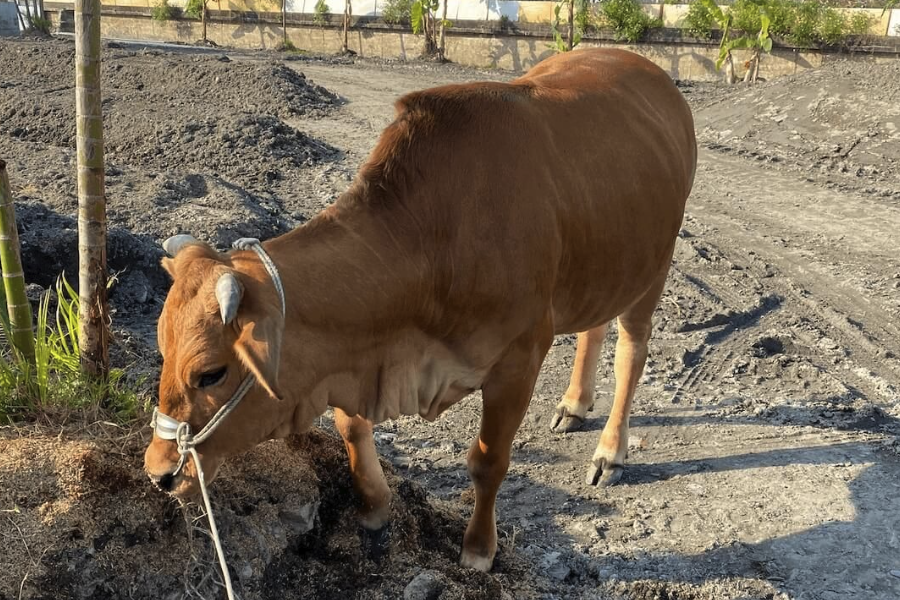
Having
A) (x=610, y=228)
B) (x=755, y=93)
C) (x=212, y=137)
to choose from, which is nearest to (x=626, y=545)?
(x=610, y=228)

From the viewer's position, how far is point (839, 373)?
5.70m

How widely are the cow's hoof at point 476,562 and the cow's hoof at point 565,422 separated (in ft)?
5.02

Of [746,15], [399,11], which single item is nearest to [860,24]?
[746,15]

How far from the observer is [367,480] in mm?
3559

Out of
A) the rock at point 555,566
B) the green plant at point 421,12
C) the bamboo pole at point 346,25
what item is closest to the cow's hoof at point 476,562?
the rock at point 555,566

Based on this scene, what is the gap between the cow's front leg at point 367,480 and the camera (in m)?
3.52

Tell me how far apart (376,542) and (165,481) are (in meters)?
1.02

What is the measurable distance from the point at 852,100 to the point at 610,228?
11.7m

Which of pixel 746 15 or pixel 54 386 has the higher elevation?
pixel 746 15

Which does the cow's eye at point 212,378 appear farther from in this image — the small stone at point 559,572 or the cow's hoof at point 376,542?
the small stone at point 559,572

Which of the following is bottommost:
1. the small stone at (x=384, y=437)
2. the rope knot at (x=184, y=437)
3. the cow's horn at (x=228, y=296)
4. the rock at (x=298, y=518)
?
the small stone at (x=384, y=437)

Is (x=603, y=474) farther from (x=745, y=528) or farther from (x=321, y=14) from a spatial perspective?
(x=321, y=14)

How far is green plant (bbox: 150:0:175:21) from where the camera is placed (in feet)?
106

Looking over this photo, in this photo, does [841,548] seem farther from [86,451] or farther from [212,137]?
[212,137]
